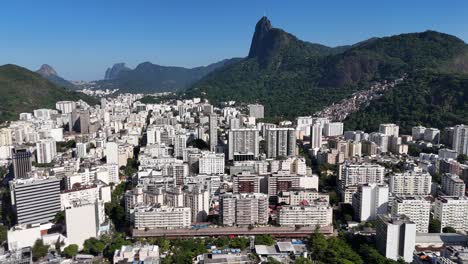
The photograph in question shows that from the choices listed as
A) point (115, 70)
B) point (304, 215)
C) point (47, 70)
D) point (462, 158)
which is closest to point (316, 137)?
point (462, 158)

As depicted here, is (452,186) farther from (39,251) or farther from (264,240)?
(39,251)

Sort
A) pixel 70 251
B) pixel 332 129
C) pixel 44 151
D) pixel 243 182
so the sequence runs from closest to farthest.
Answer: pixel 70 251
pixel 243 182
pixel 44 151
pixel 332 129

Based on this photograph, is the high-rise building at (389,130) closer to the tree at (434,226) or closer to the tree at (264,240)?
the tree at (434,226)

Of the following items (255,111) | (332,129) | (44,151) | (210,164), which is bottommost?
(210,164)

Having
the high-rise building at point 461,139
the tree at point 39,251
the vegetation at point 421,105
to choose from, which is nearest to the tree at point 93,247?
the tree at point 39,251

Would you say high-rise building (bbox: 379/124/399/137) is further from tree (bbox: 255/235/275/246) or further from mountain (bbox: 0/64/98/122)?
mountain (bbox: 0/64/98/122)

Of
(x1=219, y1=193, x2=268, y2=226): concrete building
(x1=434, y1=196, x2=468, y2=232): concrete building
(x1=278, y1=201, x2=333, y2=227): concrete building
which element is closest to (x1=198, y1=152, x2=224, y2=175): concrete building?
(x1=219, y1=193, x2=268, y2=226): concrete building
